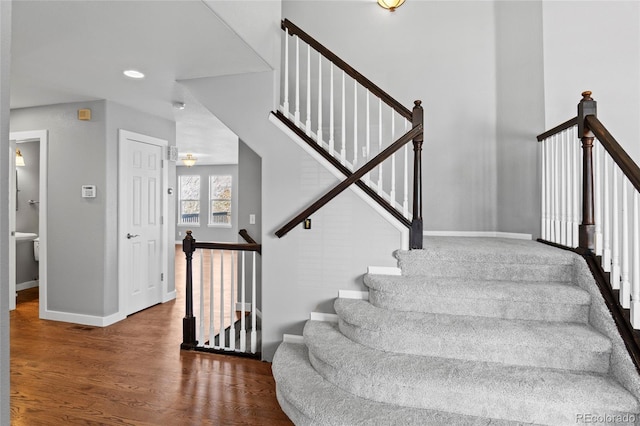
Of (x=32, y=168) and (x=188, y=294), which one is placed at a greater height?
(x=32, y=168)

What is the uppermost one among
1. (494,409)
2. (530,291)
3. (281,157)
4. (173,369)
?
(281,157)

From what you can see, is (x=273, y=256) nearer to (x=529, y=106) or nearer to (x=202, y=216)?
(x=529, y=106)

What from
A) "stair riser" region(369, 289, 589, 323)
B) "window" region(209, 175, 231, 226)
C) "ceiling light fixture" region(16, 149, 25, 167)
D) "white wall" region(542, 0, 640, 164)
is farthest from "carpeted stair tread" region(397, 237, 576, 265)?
"window" region(209, 175, 231, 226)

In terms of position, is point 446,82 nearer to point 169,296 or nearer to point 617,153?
point 617,153

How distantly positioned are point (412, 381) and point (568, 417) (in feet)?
2.50

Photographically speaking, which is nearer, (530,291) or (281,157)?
(530,291)

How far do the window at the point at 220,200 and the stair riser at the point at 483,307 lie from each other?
887cm

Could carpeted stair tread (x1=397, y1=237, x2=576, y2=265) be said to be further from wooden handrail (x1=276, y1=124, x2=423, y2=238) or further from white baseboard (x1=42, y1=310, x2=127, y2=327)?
white baseboard (x1=42, y1=310, x2=127, y2=327)

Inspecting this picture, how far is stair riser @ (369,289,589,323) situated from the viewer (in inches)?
91.9

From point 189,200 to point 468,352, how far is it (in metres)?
10.5

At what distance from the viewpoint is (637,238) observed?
1941 mm

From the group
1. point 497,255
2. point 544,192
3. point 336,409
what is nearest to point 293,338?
point 336,409

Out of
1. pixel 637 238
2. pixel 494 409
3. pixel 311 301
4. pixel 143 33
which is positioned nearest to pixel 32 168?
pixel 143 33

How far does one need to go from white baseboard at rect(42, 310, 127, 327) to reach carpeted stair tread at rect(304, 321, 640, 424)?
307cm
